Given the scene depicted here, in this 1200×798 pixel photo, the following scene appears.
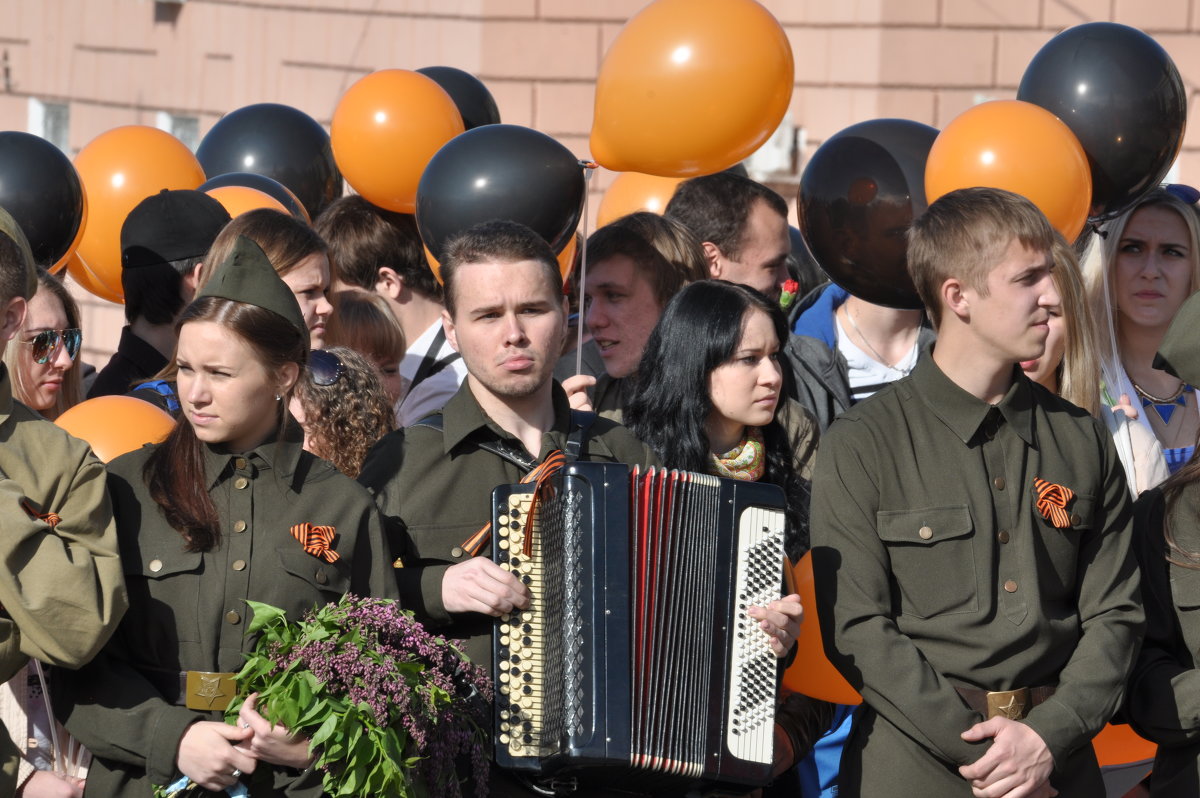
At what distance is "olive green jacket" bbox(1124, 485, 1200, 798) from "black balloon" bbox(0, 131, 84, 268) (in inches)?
146

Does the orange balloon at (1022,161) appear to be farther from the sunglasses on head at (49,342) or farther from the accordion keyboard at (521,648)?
the sunglasses on head at (49,342)

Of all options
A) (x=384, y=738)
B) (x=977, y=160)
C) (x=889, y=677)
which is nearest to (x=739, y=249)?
(x=977, y=160)

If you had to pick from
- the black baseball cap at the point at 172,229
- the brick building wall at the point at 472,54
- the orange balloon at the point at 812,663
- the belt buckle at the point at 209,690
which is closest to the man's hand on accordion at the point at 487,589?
the belt buckle at the point at 209,690

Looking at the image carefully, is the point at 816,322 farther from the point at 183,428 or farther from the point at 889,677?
the point at 183,428

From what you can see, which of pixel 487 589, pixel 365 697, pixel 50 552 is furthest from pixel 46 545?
pixel 487 589

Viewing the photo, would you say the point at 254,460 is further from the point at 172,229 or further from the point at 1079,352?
the point at 1079,352

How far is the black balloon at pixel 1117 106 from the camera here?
17.4ft

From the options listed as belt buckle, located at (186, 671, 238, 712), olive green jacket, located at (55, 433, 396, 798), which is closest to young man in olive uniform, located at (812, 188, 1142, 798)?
olive green jacket, located at (55, 433, 396, 798)

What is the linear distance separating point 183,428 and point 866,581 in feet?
5.18

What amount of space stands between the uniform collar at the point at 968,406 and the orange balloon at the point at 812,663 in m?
0.48

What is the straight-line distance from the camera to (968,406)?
377cm

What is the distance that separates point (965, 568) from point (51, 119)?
32.7 feet

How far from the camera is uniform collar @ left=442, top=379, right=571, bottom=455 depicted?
12.4ft

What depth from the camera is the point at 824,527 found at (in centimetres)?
373
